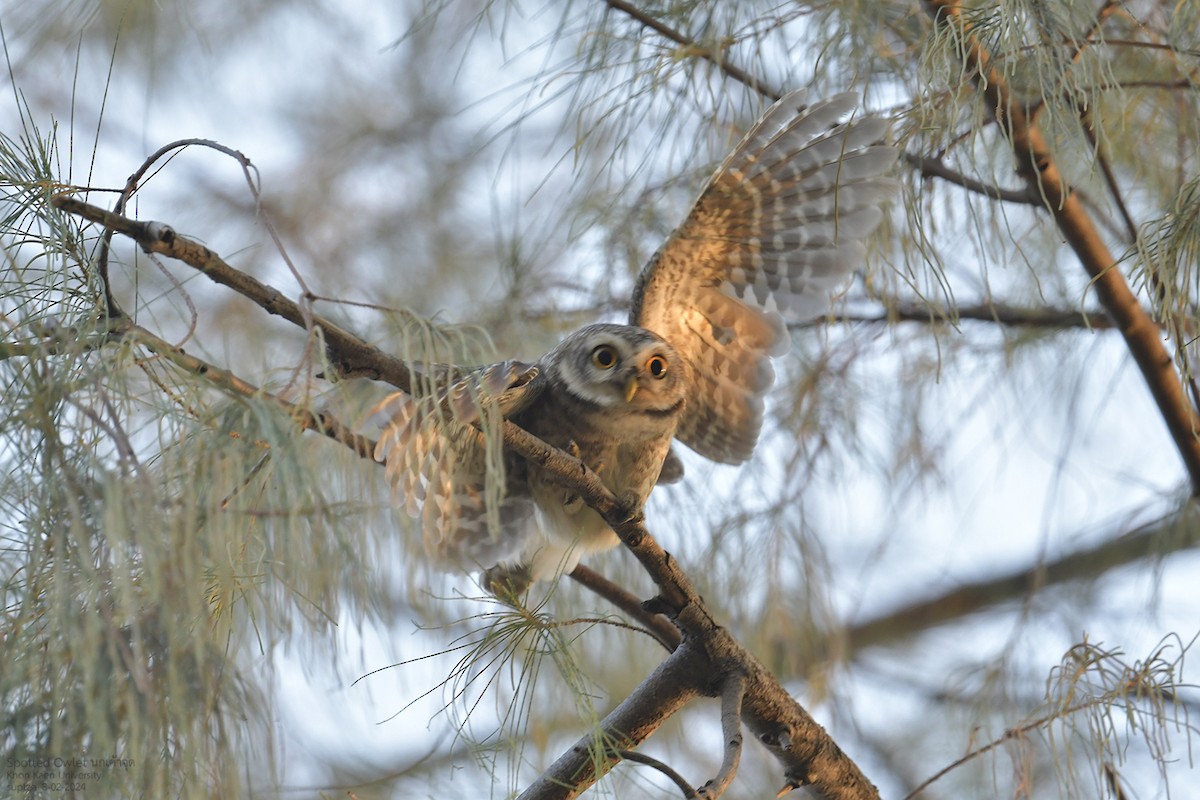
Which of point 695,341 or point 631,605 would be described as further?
point 695,341

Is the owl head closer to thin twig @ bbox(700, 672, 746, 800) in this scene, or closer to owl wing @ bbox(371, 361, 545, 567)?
owl wing @ bbox(371, 361, 545, 567)

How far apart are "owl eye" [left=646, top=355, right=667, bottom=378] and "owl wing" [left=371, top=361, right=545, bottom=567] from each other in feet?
0.66

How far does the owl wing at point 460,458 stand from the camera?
1.30 m

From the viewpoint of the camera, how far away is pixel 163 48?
3.12 meters

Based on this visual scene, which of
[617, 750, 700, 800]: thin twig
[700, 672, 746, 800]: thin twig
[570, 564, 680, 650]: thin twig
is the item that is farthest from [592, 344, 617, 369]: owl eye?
[617, 750, 700, 800]: thin twig

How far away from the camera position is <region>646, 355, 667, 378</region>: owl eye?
7.04ft

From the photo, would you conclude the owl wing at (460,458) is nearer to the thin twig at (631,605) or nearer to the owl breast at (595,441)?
the owl breast at (595,441)

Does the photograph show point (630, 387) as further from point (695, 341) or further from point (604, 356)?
point (695, 341)

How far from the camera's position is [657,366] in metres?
2.16

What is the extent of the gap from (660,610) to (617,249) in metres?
1.08

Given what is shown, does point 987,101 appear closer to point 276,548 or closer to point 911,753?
point 276,548

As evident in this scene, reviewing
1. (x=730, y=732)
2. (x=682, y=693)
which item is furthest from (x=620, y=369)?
(x=730, y=732)

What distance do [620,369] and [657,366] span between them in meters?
0.09

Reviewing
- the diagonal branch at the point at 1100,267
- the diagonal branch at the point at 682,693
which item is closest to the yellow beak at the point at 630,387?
the diagonal branch at the point at 682,693
